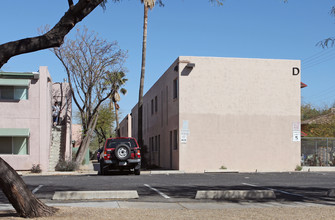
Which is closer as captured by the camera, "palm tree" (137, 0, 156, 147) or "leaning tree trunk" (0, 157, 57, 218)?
"leaning tree trunk" (0, 157, 57, 218)

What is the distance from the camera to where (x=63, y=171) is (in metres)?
28.2

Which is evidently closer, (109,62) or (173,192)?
(173,192)

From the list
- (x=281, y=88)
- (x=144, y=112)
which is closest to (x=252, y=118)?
(x=281, y=88)

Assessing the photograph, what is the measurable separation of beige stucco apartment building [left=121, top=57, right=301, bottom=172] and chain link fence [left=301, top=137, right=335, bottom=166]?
198cm

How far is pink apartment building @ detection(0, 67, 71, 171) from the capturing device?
26594mm

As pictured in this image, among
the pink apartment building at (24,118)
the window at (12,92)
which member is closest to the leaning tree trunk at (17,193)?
the pink apartment building at (24,118)

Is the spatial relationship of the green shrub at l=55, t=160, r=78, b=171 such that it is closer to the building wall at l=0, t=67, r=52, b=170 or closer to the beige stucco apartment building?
the building wall at l=0, t=67, r=52, b=170

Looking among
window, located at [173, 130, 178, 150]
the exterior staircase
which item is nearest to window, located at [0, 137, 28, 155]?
the exterior staircase

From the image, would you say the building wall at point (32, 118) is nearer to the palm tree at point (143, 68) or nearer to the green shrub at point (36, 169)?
the green shrub at point (36, 169)

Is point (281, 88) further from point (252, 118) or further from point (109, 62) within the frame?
point (109, 62)

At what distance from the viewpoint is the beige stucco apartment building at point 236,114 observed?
27984 millimetres

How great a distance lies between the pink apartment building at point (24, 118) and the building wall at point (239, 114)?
800 centimetres

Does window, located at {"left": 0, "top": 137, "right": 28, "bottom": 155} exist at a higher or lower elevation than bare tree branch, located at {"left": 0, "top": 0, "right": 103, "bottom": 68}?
lower

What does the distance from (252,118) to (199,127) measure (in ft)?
10.8
